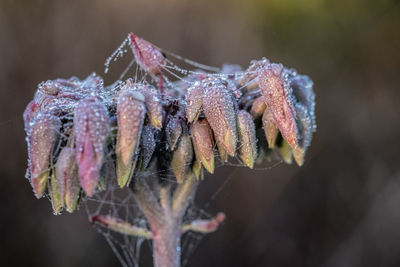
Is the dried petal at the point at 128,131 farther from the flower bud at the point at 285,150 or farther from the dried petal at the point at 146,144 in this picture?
the flower bud at the point at 285,150

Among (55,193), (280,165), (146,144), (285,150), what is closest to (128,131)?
(146,144)

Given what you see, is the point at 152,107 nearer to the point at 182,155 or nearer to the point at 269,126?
the point at 182,155

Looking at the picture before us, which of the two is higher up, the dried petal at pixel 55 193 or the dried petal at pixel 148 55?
the dried petal at pixel 148 55

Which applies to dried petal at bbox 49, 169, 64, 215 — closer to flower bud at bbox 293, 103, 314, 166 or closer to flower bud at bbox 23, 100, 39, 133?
flower bud at bbox 23, 100, 39, 133

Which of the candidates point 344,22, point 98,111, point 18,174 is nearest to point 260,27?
point 344,22

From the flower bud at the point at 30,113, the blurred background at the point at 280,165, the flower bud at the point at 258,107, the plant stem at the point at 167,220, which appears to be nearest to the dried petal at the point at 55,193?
the flower bud at the point at 30,113

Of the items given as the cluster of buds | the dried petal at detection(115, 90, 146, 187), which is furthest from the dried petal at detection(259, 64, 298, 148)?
the dried petal at detection(115, 90, 146, 187)

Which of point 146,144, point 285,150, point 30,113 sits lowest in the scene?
point 285,150
